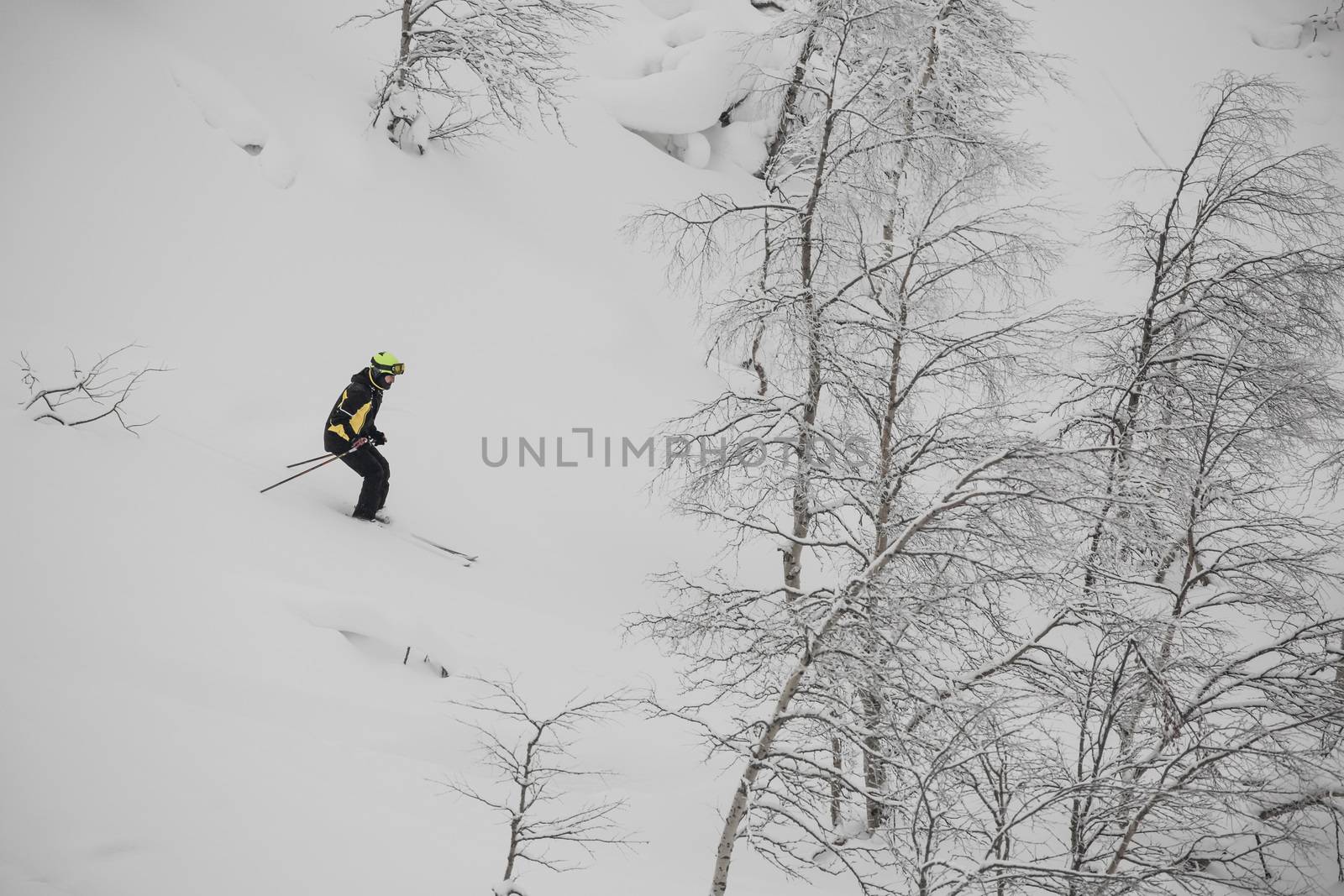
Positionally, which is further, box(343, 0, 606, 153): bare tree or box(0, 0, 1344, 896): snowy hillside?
box(343, 0, 606, 153): bare tree

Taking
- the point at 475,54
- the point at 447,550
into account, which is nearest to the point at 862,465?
the point at 447,550

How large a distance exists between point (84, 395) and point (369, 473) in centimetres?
249

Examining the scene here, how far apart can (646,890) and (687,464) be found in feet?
10.6

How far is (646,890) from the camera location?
5.11 m

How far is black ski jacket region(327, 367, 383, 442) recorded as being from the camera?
737 cm

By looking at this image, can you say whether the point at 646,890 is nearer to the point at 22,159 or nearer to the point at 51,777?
the point at 51,777

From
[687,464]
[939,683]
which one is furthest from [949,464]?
[687,464]

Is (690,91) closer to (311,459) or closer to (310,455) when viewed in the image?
(310,455)

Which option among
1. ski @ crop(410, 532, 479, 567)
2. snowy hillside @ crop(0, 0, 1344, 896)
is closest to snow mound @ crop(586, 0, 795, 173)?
snowy hillside @ crop(0, 0, 1344, 896)

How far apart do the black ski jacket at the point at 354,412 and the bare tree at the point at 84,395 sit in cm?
158

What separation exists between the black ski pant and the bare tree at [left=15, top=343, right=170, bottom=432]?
5.78 ft

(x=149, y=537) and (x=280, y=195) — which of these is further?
(x=280, y=195)

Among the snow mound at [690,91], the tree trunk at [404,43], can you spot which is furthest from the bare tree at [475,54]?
the snow mound at [690,91]

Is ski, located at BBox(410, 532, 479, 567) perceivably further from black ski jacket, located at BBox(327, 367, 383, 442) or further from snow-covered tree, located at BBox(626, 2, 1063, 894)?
snow-covered tree, located at BBox(626, 2, 1063, 894)
